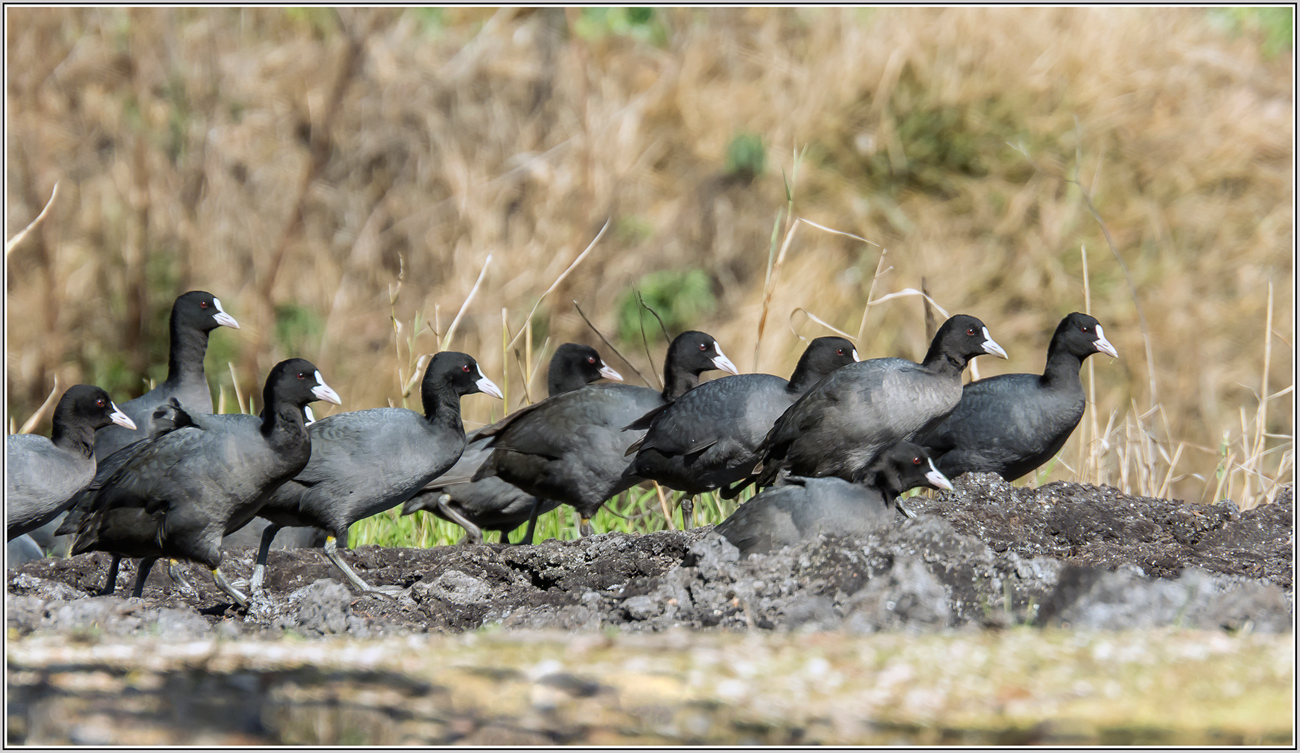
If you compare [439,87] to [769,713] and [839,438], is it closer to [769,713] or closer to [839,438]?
[839,438]

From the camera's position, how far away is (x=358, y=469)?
17.3ft

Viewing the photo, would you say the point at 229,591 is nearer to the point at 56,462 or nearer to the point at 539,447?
the point at 56,462

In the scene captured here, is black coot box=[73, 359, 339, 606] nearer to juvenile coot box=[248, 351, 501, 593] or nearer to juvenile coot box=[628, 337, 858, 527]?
juvenile coot box=[248, 351, 501, 593]

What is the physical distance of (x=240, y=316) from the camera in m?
11.6

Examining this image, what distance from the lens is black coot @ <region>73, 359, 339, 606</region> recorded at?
466cm

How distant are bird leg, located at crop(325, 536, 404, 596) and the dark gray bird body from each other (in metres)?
1.44

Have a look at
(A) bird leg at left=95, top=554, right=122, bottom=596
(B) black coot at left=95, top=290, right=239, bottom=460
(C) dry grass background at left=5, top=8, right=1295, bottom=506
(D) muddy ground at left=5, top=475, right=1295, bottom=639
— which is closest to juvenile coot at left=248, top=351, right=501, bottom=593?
(D) muddy ground at left=5, top=475, right=1295, bottom=639

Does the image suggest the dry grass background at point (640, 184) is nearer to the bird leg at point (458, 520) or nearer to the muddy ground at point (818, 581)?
the bird leg at point (458, 520)

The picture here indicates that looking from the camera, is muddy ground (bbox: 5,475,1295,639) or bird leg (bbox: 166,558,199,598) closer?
muddy ground (bbox: 5,475,1295,639)

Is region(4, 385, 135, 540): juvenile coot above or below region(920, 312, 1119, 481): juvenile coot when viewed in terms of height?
above

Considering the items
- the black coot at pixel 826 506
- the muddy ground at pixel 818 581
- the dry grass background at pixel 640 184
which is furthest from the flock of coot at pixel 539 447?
the dry grass background at pixel 640 184

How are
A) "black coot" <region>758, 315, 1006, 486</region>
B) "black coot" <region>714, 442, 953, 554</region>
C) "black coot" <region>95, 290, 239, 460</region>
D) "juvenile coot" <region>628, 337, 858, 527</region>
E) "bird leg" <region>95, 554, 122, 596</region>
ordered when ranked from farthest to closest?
"black coot" <region>95, 290, 239, 460</region>, "juvenile coot" <region>628, 337, 858, 527</region>, "black coot" <region>758, 315, 1006, 486</region>, "bird leg" <region>95, 554, 122, 596</region>, "black coot" <region>714, 442, 953, 554</region>

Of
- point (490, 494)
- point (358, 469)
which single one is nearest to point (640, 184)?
point (490, 494)

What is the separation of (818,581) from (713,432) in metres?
2.01
